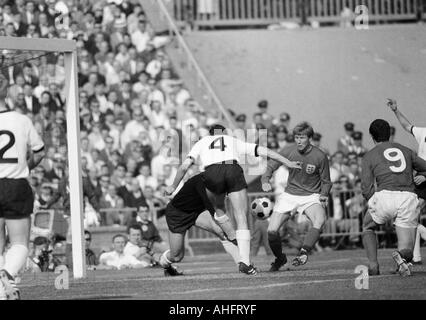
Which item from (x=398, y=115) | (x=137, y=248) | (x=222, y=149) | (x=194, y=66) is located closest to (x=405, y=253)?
(x=398, y=115)

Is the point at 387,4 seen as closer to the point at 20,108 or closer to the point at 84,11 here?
the point at 84,11

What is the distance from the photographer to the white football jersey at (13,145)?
12.9 meters

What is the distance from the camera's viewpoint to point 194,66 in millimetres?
29922

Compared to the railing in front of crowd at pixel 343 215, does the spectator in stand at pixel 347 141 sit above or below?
above

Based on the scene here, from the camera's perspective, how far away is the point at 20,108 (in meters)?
25.9

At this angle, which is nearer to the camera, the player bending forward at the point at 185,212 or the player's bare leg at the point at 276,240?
the player bending forward at the point at 185,212

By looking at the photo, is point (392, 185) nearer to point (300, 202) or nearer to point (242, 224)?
point (242, 224)

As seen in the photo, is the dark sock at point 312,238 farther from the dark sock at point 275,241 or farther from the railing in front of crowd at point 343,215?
the railing in front of crowd at point 343,215

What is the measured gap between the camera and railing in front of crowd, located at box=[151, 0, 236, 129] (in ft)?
94.0

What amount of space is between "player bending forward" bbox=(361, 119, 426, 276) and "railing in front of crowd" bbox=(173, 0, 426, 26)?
16775mm

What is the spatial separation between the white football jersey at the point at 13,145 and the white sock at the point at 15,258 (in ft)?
2.35

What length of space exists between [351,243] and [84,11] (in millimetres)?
8329
